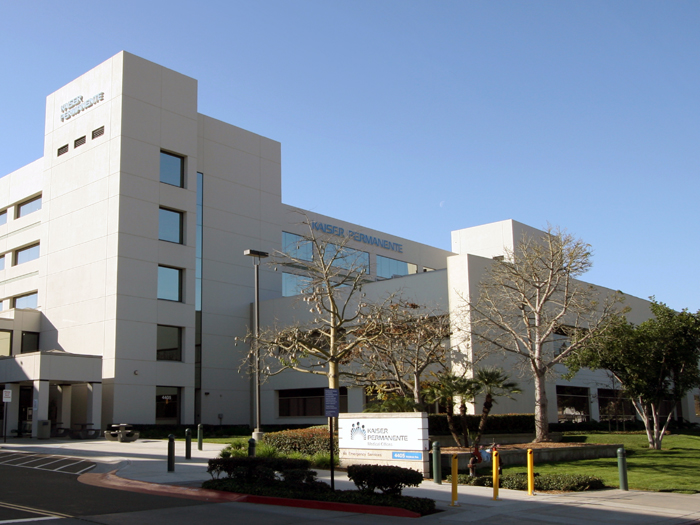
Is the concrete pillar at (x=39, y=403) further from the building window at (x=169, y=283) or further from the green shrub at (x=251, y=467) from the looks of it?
the green shrub at (x=251, y=467)

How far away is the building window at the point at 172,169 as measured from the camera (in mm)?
42125

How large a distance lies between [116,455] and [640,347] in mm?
22743

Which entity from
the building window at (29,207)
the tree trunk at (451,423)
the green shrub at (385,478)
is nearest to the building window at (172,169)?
the building window at (29,207)

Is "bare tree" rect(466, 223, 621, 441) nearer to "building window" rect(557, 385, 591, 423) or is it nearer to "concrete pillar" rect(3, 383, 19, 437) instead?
"building window" rect(557, 385, 591, 423)

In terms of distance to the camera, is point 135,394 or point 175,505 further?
point 135,394

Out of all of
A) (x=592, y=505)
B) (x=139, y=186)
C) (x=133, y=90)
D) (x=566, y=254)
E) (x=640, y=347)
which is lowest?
(x=592, y=505)

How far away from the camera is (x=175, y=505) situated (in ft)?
43.6

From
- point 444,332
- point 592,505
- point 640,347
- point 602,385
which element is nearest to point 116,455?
point 444,332

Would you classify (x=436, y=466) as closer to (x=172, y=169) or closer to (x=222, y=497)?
(x=222, y=497)

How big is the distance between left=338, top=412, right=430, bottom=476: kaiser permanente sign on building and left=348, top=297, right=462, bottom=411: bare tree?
14.2ft

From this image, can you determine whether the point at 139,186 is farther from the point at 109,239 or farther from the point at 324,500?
the point at 324,500

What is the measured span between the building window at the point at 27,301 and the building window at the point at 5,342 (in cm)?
298

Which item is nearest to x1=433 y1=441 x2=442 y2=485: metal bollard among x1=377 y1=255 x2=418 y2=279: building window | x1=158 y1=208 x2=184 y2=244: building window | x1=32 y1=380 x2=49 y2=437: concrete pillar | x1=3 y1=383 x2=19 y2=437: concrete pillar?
x1=32 y1=380 x2=49 y2=437: concrete pillar

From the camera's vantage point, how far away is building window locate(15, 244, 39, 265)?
155 ft
